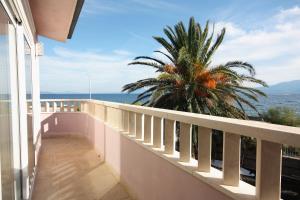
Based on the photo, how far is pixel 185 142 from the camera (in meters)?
2.38

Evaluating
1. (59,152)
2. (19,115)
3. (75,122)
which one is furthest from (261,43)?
(19,115)

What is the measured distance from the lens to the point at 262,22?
744 inches

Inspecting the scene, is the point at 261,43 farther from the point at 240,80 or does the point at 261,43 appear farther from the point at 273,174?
the point at 273,174

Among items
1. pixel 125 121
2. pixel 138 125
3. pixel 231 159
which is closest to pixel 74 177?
pixel 125 121

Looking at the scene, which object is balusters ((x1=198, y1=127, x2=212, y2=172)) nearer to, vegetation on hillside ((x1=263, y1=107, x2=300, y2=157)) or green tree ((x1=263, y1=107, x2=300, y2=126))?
vegetation on hillside ((x1=263, y1=107, x2=300, y2=157))

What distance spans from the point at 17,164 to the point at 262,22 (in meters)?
19.2

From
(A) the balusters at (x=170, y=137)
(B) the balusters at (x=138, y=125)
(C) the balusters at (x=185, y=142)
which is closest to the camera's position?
(C) the balusters at (x=185, y=142)

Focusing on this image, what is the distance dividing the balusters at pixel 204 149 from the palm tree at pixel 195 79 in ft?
16.3

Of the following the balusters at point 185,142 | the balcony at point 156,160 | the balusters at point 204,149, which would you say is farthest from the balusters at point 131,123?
the balusters at point 204,149

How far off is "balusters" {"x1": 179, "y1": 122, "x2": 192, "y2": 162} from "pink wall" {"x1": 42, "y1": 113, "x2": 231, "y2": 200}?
11 centimetres

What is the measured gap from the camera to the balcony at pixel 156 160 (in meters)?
1.53

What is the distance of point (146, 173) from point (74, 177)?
6.31 feet

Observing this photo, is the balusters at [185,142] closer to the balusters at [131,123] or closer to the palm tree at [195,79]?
the balusters at [131,123]

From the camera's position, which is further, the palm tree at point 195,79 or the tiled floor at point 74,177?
the palm tree at point 195,79
